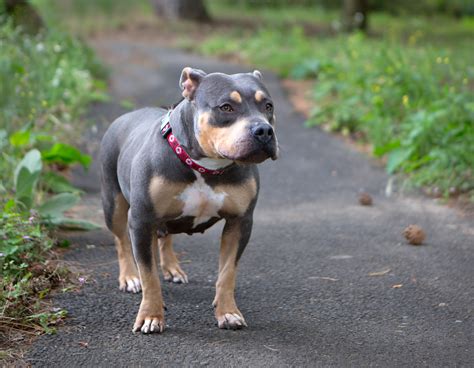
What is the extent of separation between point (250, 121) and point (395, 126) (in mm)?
5594

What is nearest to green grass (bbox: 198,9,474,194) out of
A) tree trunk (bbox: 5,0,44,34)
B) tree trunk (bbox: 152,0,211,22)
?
tree trunk (bbox: 5,0,44,34)

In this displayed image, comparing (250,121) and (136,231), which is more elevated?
(250,121)

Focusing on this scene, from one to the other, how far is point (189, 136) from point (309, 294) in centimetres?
153

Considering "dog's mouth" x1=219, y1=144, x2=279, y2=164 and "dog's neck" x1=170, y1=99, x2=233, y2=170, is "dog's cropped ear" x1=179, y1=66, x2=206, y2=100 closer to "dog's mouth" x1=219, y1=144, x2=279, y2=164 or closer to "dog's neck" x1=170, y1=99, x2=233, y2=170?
"dog's neck" x1=170, y1=99, x2=233, y2=170

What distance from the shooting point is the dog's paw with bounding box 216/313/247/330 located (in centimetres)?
472

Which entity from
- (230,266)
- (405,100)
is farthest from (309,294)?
(405,100)

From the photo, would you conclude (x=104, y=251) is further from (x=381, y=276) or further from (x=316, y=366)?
(x=316, y=366)

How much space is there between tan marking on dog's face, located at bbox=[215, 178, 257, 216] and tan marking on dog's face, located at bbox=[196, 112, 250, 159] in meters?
0.27

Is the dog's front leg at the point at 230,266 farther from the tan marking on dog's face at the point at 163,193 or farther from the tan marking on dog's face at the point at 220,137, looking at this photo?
the tan marking on dog's face at the point at 220,137

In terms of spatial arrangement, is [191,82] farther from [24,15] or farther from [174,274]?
[24,15]

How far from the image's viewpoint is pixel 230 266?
4809 millimetres

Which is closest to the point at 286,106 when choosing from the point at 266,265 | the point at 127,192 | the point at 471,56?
the point at 471,56

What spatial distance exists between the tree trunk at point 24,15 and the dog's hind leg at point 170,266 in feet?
25.7

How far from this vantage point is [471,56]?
11.7m
